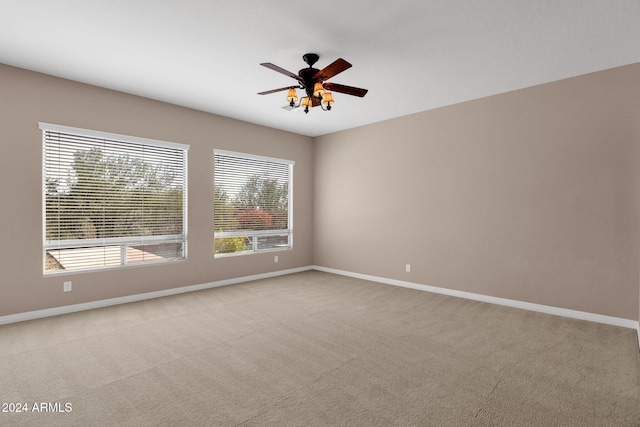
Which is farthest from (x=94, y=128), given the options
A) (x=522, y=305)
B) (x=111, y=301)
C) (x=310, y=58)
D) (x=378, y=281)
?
(x=522, y=305)

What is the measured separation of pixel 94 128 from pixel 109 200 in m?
0.94

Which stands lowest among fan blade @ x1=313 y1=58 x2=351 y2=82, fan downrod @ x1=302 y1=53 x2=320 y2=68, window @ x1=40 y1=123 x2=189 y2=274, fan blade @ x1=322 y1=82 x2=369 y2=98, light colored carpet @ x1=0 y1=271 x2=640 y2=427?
light colored carpet @ x1=0 y1=271 x2=640 y2=427

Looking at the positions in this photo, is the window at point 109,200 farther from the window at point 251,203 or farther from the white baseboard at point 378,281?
the window at point 251,203

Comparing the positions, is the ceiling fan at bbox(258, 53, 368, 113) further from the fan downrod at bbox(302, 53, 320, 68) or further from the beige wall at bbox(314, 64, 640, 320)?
the beige wall at bbox(314, 64, 640, 320)

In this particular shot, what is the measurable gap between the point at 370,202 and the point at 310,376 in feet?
12.9

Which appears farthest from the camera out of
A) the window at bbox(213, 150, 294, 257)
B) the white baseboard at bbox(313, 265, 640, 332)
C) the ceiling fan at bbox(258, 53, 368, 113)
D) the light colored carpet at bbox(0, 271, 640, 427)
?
the window at bbox(213, 150, 294, 257)

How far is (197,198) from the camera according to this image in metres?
5.25

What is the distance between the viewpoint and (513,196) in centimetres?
442

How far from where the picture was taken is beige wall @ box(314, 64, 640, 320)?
3680mm

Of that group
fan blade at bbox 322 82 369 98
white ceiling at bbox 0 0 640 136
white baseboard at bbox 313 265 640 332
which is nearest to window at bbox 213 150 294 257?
white ceiling at bbox 0 0 640 136

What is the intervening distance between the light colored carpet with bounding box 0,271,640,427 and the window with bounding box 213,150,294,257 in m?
1.71

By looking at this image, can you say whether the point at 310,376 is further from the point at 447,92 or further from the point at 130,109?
the point at 130,109

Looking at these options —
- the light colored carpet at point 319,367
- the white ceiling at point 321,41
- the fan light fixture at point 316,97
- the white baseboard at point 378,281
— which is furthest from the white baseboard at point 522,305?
the fan light fixture at point 316,97

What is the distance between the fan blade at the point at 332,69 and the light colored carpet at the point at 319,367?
8.37ft
